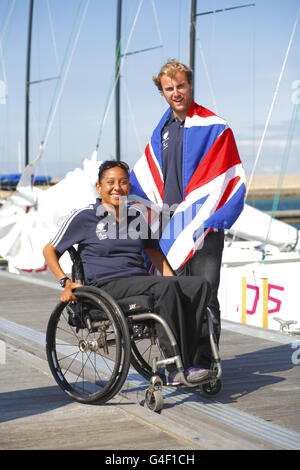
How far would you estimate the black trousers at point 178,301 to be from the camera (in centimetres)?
378

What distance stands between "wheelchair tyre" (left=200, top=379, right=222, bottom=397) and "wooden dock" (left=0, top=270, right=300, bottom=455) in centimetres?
4

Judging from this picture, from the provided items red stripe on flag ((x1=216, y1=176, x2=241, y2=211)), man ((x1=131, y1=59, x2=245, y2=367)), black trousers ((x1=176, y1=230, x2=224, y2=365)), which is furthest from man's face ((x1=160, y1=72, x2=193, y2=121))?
black trousers ((x1=176, y1=230, x2=224, y2=365))

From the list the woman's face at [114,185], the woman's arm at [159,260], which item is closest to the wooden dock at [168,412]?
the woman's arm at [159,260]

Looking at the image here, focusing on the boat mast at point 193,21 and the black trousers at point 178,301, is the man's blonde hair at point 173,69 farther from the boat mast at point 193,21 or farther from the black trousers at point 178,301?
the boat mast at point 193,21

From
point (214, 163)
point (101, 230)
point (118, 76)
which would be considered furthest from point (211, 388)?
point (118, 76)

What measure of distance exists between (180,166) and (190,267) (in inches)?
22.2

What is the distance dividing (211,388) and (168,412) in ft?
1.34

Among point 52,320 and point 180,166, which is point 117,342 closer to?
point 52,320

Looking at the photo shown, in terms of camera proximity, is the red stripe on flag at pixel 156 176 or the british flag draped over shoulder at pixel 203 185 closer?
the british flag draped over shoulder at pixel 203 185

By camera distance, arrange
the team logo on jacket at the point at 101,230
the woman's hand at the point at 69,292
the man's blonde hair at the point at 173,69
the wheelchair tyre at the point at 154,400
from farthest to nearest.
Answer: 1. the man's blonde hair at the point at 173,69
2. the team logo on jacket at the point at 101,230
3. the woman's hand at the point at 69,292
4. the wheelchair tyre at the point at 154,400

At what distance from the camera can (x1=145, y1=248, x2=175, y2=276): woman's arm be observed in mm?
4320

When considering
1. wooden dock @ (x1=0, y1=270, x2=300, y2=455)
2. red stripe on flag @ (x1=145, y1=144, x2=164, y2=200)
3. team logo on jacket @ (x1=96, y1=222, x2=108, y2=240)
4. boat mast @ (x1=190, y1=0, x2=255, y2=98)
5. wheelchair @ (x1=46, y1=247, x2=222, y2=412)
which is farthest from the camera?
boat mast @ (x1=190, y1=0, x2=255, y2=98)

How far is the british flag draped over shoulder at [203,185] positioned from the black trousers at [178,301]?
0.55 m

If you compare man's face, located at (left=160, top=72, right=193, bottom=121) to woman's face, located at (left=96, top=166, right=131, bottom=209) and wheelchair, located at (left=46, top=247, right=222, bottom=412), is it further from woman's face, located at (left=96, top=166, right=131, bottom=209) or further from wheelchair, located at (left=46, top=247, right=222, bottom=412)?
wheelchair, located at (left=46, top=247, right=222, bottom=412)
